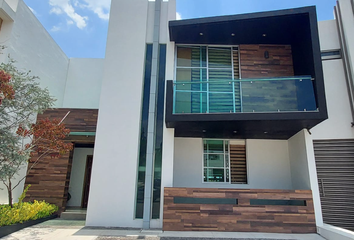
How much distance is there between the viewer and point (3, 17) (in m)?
9.04

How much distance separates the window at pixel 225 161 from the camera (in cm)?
891

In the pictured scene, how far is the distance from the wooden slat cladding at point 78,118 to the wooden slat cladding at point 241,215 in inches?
180

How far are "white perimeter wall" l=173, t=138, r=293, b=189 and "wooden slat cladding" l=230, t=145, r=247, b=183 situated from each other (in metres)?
0.20

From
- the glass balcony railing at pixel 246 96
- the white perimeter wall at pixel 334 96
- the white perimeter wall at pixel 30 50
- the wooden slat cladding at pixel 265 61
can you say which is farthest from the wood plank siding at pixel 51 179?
the white perimeter wall at pixel 334 96

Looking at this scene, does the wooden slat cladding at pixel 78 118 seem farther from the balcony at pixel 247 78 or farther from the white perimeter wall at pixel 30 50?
the balcony at pixel 247 78

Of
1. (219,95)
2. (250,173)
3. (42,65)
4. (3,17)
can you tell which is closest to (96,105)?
(42,65)

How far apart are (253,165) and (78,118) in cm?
719

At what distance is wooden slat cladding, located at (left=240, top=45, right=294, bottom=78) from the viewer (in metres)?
8.88

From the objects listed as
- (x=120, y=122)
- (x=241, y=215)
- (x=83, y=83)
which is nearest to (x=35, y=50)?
(x=83, y=83)

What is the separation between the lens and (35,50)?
34.7ft

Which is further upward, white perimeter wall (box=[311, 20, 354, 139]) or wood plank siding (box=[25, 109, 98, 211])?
white perimeter wall (box=[311, 20, 354, 139])

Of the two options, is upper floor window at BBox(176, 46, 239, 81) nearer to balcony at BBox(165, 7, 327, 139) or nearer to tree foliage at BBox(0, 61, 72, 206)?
balcony at BBox(165, 7, 327, 139)

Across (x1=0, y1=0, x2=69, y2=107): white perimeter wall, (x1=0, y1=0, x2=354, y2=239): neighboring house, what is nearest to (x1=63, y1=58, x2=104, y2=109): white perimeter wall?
(x1=0, y1=0, x2=69, y2=107): white perimeter wall

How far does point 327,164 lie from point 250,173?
2.52m
